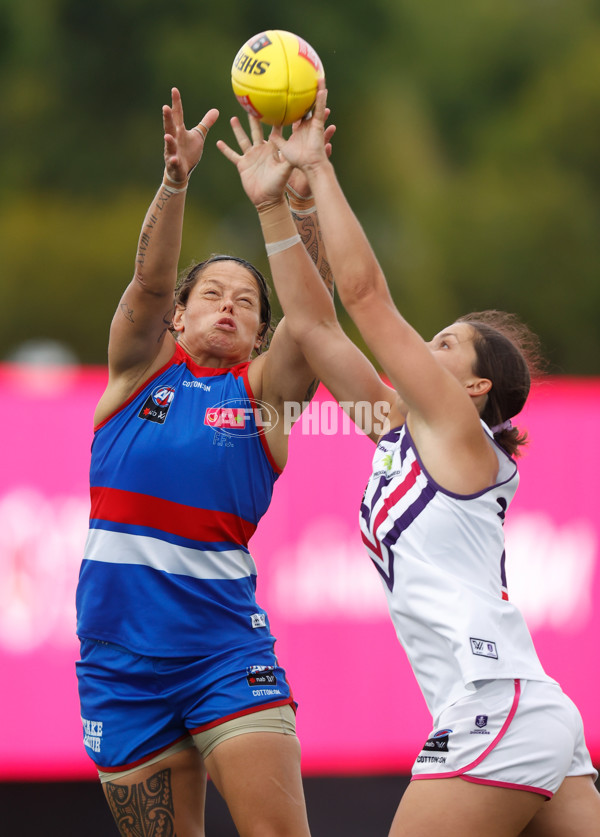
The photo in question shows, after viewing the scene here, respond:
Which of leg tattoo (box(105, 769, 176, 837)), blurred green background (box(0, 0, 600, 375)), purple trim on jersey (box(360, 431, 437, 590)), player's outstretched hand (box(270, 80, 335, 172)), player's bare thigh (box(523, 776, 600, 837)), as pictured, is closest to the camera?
player's bare thigh (box(523, 776, 600, 837))

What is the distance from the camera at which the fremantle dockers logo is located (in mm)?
3572

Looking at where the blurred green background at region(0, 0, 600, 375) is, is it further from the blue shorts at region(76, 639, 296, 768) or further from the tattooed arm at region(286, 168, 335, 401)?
the blue shorts at region(76, 639, 296, 768)

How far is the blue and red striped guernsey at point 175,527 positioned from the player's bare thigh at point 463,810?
872mm

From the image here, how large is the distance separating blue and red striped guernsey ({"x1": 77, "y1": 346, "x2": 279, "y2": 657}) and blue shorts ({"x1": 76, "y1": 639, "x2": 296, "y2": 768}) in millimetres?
50

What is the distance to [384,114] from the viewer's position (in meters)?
20.5

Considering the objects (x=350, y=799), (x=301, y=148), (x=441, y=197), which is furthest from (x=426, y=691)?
(x=441, y=197)

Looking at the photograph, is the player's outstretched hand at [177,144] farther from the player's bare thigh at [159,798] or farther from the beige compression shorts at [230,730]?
the player's bare thigh at [159,798]

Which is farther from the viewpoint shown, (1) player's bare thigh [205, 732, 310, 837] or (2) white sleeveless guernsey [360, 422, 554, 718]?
(1) player's bare thigh [205, 732, 310, 837]

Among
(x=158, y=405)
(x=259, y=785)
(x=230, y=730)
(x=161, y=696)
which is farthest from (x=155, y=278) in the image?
(x=259, y=785)

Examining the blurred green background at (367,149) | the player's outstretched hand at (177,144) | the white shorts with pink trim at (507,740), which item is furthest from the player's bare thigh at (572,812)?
the blurred green background at (367,149)

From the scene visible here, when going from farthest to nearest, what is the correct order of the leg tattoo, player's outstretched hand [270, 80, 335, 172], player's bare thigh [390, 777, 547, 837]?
the leg tattoo → player's outstretched hand [270, 80, 335, 172] → player's bare thigh [390, 777, 547, 837]

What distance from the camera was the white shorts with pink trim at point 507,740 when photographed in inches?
111

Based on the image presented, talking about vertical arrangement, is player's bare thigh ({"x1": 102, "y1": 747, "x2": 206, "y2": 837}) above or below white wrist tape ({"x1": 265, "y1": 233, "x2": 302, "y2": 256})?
below

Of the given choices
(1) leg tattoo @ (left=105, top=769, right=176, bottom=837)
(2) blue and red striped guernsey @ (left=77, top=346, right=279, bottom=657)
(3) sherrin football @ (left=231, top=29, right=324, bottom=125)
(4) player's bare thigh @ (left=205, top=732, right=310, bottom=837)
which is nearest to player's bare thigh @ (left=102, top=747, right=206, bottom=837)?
(1) leg tattoo @ (left=105, top=769, right=176, bottom=837)
